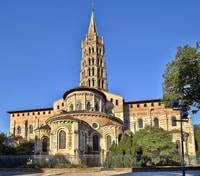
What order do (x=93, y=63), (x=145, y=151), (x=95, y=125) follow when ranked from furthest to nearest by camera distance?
1. (x=93, y=63)
2. (x=95, y=125)
3. (x=145, y=151)

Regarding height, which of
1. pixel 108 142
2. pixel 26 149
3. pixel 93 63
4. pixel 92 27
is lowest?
pixel 26 149

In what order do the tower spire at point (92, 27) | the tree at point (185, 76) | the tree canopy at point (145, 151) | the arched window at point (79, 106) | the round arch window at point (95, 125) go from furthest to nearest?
the tower spire at point (92, 27)
the arched window at point (79, 106)
the round arch window at point (95, 125)
the tree canopy at point (145, 151)
the tree at point (185, 76)

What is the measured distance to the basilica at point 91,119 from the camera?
150ft

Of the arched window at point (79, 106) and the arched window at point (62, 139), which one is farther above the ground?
the arched window at point (79, 106)

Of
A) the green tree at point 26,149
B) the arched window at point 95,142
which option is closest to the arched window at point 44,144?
the green tree at point 26,149

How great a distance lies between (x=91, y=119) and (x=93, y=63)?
27615 mm

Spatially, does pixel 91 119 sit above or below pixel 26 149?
above

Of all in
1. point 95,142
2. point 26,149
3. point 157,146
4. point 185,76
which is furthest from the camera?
point 26,149

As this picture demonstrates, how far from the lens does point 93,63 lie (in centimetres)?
7700

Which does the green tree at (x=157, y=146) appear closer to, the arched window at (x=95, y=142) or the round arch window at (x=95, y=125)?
the arched window at (x=95, y=142)

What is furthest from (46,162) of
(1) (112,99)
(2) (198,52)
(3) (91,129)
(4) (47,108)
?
(4) (47,108)

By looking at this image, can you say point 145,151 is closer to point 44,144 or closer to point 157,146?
point 157,146

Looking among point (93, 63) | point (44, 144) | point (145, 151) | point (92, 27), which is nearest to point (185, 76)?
point (145, 151)

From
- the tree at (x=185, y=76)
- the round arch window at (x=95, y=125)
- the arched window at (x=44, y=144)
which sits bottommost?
the arched window at (x=44, y=144)
